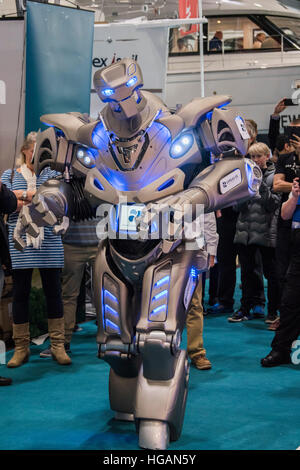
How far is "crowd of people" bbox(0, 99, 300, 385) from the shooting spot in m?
4.53

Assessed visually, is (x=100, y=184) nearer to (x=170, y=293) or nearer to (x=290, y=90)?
(x=170, y=293)

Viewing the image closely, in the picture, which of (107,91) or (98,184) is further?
(98,184)

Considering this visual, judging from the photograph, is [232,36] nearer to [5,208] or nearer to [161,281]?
[5,208]

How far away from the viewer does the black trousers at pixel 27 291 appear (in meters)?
4.71

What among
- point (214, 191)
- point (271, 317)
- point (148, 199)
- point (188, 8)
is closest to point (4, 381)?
point (148, 199)

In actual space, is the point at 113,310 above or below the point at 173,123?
below

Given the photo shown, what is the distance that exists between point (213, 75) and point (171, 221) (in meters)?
10.5

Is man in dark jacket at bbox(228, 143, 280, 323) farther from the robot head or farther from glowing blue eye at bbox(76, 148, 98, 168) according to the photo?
the robot head

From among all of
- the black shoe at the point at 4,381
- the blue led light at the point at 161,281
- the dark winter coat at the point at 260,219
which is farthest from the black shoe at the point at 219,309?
the blue led light at the point at 161,281

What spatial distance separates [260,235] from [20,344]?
241 centimetres

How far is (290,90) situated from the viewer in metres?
12.7

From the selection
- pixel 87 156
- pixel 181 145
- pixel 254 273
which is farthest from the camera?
pixel 254 273

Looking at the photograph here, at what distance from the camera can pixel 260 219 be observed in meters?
6.04

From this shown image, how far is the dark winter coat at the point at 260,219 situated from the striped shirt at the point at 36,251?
6.56 feet
